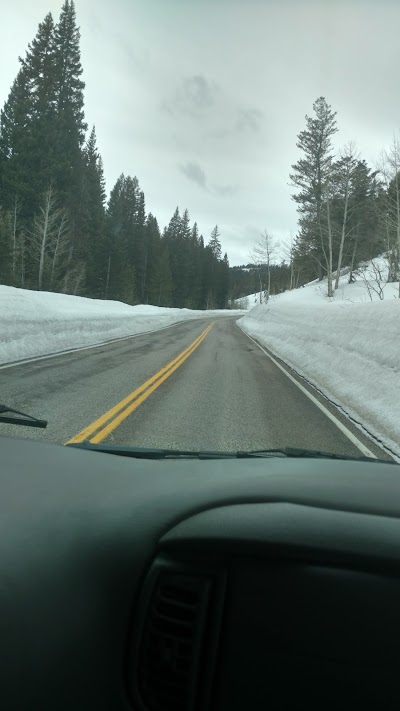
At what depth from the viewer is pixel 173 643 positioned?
1169mm

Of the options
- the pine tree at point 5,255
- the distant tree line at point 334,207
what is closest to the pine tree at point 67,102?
the pine tree at point 5,255

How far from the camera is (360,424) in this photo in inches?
263

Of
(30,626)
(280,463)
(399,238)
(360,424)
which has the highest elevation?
(399,238)

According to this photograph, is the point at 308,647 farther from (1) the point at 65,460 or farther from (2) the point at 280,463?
(1) the point at 65,460

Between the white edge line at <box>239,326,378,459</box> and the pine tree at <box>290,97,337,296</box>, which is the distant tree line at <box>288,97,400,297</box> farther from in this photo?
the white edge line at <box>239,326,378,459</box>

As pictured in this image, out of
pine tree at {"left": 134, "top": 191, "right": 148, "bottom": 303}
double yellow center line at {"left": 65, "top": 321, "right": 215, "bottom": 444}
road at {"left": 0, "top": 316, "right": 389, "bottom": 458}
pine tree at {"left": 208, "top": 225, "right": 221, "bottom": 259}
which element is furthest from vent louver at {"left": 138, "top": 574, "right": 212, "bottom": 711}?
pine tree at {"left": 208, "top": 225, "right": 221, "bottom": 259}

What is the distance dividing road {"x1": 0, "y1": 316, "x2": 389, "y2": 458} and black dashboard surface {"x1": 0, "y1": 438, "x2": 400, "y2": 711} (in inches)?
148

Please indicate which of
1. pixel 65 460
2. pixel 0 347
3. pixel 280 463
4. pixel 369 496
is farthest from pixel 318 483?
pixel 0 347

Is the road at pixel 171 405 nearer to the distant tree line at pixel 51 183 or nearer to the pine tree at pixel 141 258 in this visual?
the distant tree line at pixel 51 183

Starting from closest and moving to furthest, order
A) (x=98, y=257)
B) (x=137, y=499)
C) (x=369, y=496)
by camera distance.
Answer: (x=369, y=496), (x=137, y=499), (x=98, y=257)

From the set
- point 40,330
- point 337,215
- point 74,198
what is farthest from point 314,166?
point 40,330

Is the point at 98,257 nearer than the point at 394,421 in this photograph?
No

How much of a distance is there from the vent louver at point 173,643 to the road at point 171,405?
13.2ft

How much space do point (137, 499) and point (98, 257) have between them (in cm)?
5967
